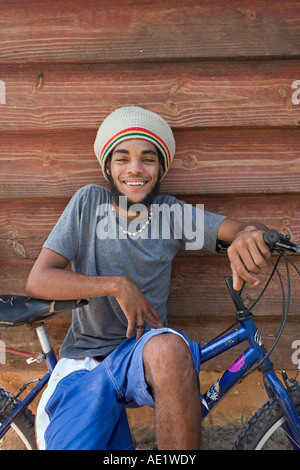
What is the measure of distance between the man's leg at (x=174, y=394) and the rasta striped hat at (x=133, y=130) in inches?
34.5

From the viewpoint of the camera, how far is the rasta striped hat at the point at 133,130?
6.12ft

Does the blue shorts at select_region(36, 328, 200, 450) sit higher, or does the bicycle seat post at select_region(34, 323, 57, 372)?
the bicycle seat post at select_region(34, 323, 57, 372)

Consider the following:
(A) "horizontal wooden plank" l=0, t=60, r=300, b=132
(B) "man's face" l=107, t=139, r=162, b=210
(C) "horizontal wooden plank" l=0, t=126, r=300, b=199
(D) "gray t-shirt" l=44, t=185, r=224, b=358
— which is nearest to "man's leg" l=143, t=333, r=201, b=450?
(D) "gray t-shirt" l=44, t=185, r=224, b=358

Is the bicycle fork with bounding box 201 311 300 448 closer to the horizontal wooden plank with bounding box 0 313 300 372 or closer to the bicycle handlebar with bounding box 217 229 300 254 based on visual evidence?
the bicycle handlebar with bounding box 217 229 300 254

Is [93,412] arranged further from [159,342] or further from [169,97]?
[169,97]

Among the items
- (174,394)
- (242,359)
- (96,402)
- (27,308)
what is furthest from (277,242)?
(27,308)

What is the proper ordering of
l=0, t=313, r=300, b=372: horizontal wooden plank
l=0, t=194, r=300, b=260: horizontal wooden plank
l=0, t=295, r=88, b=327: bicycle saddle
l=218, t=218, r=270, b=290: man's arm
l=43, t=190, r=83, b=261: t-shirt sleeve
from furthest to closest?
l=0, t=313, r=300, b=372: horizontal wooden plank < l=0, t=194, r=300, b=260: horizontal wooden plank < l=43, t=190, r=83, b=261: t-shirt sleeve < l=0, t=295, r=88, b=327: bicycle saddle < l=218, t=218, r=270, b=290: man's arm

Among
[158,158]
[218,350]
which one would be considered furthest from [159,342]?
[158,158]

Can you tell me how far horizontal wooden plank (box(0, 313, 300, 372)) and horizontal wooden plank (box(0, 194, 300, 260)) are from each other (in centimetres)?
41

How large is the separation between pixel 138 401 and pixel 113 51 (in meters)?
1.60

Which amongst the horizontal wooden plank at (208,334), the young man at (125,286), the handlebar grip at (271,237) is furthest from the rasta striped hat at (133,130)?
the horizontal wooden plank at (208,334)

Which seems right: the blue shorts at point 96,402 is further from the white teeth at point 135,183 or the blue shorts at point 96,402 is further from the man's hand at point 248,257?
the white teeth at point 135,183

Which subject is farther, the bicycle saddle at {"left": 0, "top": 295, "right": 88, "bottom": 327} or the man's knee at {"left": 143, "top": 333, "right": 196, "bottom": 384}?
the bicycle saddle at {"left": 0, "top": 295, "right": 88, "bottom": 327}

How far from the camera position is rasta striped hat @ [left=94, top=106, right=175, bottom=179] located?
187 centimetres
